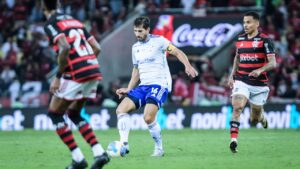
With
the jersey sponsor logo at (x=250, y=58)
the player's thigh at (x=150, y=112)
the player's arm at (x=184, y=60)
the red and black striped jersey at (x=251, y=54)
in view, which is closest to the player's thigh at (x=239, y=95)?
the red and black striped jersey at (x=251, y=54)

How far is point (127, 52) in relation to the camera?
1147 inches

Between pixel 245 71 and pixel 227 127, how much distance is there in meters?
8.97

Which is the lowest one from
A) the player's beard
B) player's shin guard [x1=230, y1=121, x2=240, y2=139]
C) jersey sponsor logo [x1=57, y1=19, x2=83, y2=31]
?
player's shin guard [x1=230, y1=121, x2=240, y2=139]

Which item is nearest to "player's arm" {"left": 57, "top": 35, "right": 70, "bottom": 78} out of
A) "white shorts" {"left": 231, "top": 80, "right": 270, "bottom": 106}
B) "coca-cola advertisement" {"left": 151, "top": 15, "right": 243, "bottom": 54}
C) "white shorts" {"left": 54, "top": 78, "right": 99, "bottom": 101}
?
"white shorts" {"left": 54, "top": 78, "right": 99, "bottom": 101}

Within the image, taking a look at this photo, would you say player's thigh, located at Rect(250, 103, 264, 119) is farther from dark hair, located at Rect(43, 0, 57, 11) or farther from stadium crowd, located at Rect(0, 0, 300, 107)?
stadium crowd, located at Rect(0, 0, 300, 107)

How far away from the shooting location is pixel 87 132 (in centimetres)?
1076

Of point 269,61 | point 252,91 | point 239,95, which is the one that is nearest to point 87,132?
point 239,95

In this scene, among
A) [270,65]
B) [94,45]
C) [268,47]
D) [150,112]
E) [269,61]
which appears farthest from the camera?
[268,47]

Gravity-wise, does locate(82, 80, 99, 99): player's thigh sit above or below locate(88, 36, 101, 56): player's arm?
below

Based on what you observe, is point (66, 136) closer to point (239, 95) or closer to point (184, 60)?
point (184, 60)

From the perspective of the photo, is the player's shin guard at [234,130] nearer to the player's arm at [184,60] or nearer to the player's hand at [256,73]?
the player's hand at [256,73]

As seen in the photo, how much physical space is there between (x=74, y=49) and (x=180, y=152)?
14.1 feet

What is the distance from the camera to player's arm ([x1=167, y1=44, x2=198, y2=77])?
1277cm

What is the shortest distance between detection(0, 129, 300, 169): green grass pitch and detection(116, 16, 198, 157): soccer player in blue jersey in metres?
0.51
